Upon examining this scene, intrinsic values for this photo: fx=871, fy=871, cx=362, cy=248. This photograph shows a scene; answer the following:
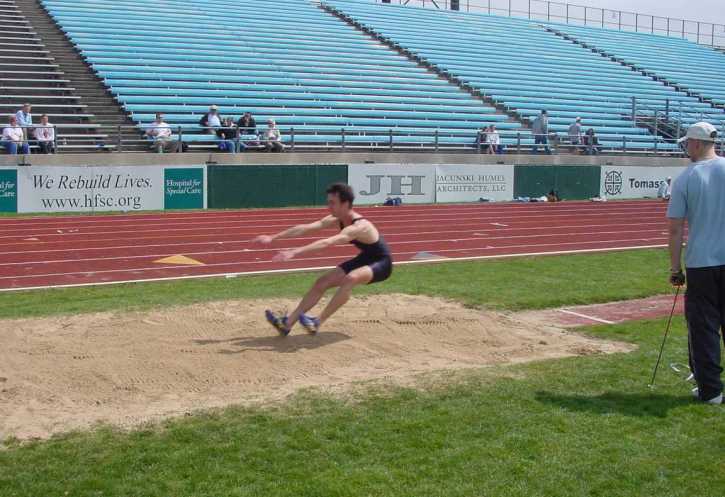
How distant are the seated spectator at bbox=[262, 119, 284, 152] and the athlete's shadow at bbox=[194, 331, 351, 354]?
1831 centimetres

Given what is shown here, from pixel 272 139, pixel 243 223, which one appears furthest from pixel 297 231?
pixel 272 139

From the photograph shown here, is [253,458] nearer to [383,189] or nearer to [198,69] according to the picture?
[383,189]

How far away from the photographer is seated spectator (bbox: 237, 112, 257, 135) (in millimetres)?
26436

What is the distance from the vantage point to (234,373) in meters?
7.40

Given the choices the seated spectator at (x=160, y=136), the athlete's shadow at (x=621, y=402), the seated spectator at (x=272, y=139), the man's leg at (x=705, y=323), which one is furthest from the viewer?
the seated spectator at (x=272, y=139)

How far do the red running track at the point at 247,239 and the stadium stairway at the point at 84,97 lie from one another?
4.11 metres

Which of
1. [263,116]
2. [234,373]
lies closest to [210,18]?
[263,116]

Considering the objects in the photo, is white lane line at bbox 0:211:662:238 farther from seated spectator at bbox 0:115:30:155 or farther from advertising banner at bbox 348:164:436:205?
seated spectator at bbox 0:115:30:155

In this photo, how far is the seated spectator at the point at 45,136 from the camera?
896 inches

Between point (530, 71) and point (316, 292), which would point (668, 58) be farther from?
point (316, 292)

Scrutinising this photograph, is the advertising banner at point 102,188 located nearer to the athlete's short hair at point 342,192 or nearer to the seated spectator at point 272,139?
the seated spectator at point 272,139

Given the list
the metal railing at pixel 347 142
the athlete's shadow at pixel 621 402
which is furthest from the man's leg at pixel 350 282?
the metal railing at pixel 347 142

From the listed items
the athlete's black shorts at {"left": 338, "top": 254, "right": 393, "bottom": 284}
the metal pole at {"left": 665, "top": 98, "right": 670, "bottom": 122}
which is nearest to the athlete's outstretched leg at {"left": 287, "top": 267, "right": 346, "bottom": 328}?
the athlete's black shorts at {"left": 338, "top": 254, "right": 393, "bottom": 284}

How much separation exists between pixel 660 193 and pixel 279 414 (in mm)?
29952
